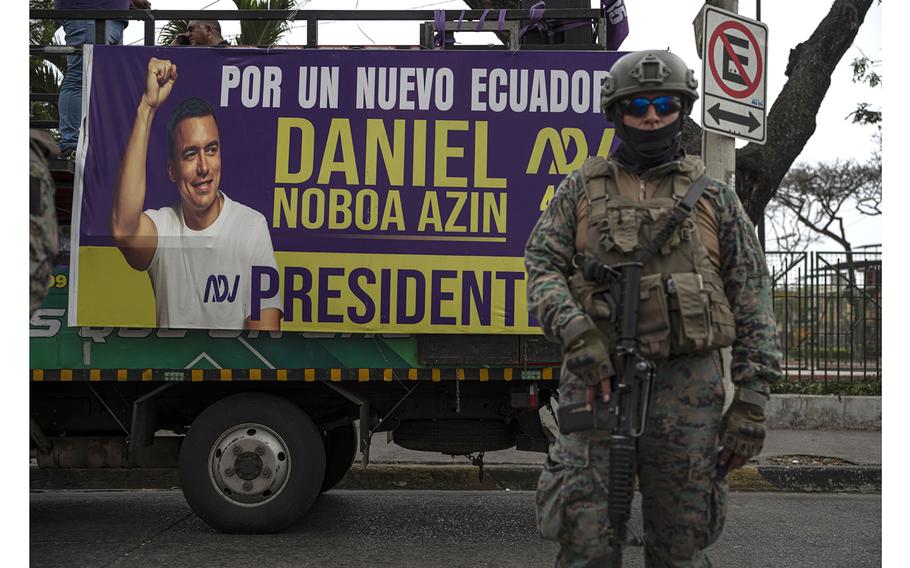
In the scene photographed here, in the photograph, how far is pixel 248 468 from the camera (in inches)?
225

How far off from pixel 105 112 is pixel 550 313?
11.3 ft

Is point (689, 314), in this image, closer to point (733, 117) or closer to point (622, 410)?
point (622, 410)

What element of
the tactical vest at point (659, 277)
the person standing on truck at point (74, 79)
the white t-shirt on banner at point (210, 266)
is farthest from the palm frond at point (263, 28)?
the tactical vest at point (659, 277)

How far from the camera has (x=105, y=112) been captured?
566cm

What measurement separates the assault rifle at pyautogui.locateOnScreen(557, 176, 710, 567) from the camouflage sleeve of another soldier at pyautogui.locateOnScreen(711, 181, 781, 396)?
20 centimetres

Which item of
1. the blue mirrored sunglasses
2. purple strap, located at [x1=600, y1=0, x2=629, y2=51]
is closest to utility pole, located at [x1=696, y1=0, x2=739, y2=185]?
purple strap, located at [x1=600, y1=0, x2=629, y2=51]

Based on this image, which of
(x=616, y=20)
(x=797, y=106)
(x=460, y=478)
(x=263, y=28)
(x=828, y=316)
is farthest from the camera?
(x=828, y=316)

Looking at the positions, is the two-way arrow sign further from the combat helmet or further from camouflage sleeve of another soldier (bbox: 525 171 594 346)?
camouflage sleeve of another soldier (bbox: 525 171 594 346)

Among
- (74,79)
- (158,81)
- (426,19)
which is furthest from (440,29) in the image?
(74,79)

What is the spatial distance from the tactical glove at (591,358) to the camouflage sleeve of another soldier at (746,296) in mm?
489

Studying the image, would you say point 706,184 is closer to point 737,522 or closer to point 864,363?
point 737,522

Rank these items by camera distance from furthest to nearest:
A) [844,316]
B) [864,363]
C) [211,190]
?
[844,316], [864,363], [211,190]

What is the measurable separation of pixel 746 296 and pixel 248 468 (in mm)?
3301

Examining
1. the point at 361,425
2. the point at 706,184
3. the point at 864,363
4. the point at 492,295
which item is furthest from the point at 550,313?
the point at 864,363
